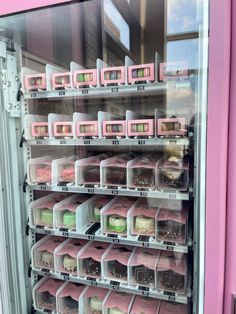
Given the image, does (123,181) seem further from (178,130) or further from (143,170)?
(178,130)

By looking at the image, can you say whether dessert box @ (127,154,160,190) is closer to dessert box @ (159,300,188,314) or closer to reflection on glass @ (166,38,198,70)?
reflection on glass @ (166,38,198,70)

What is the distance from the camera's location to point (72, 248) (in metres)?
1.58

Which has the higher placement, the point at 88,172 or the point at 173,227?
the point at 88,172

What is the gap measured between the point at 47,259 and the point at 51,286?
0.74 ft

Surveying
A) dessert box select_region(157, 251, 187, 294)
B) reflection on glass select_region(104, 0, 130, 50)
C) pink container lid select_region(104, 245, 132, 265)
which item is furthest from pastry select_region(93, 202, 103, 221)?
reflection on glass select_region(104, 0, 130, 50)

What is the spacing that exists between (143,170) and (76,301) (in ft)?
3.11

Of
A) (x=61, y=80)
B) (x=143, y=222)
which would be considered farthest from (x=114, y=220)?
(x=61, y=80)

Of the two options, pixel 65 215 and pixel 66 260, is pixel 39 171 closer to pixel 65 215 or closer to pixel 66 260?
pixel 65 215

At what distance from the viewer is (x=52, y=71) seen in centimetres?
144

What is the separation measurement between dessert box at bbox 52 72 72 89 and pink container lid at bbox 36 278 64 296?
1.29 m

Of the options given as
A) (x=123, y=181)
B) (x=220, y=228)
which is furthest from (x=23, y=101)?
(x=220, y=228)

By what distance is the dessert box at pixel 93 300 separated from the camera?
4.88ft

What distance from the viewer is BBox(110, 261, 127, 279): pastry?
141cm

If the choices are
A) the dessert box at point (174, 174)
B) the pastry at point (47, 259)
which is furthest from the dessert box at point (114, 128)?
the pastry at point (47, 259)
